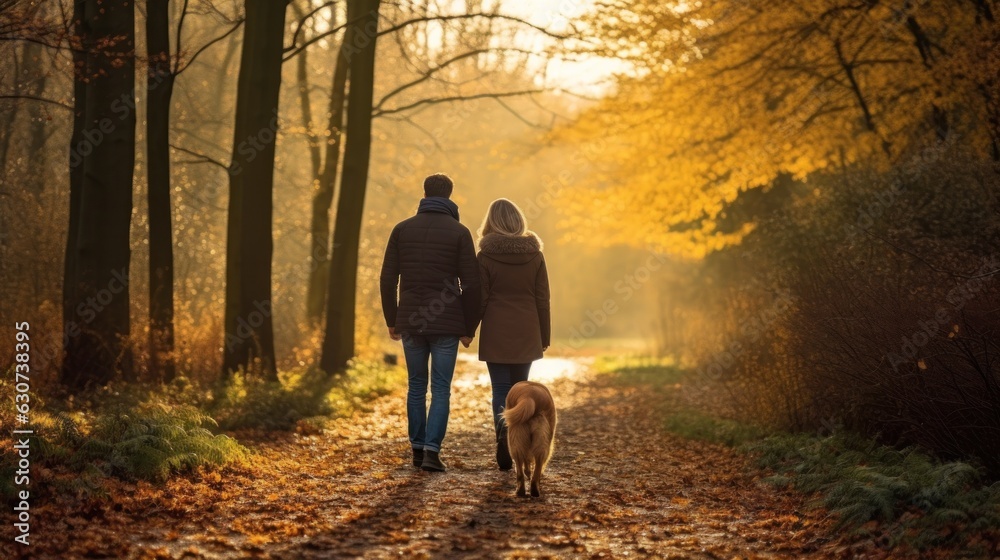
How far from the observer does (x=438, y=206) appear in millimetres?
8195

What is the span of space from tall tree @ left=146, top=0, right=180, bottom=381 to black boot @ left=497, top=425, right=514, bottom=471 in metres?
5.81

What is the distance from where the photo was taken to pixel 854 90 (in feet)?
46.8

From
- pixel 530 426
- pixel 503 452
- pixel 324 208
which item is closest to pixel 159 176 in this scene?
pixel 503 452

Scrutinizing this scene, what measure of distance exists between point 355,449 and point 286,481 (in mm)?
2073

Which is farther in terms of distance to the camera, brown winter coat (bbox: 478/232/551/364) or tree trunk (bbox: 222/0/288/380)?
tree trunk (bbox: 222/0/288/380)

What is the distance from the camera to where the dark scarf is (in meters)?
8.16

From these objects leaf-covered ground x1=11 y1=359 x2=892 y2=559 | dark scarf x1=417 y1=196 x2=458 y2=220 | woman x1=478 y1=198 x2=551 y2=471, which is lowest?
leaf-covered ground x1=11 y1=359 x2=892 y2=559

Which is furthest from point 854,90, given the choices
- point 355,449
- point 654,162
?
point 355,449

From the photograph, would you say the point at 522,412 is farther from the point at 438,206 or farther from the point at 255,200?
the point at 255,200

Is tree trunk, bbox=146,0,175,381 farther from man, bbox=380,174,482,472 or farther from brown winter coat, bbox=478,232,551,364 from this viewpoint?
brown winter coat, bbox=478,232,551,364

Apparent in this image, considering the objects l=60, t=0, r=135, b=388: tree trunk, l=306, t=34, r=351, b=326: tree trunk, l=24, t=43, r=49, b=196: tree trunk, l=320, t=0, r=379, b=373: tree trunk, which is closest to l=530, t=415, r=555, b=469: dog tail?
l=60, t=0, r=135, b=388: tree trunk

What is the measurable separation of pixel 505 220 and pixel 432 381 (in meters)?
1.49

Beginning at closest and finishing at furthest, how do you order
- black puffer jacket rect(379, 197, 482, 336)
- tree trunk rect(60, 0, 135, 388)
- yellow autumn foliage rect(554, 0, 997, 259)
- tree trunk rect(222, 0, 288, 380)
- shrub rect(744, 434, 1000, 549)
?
1. shrub rect(744, 434, 1000, 549)
2. black puffer jacket rect(379, 197, 482, 336)
3. tree trunk rect(60, 0, 135, 388)
4. tree trunk rect(222, 0, 288, 380)
5. yellow autumn foliage rect(554, 0, 997, 259)

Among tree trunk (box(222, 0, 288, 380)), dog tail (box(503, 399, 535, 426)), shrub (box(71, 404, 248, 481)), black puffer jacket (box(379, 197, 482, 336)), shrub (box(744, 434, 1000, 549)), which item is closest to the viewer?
shrub (box(744, 434, 1000, 549))
